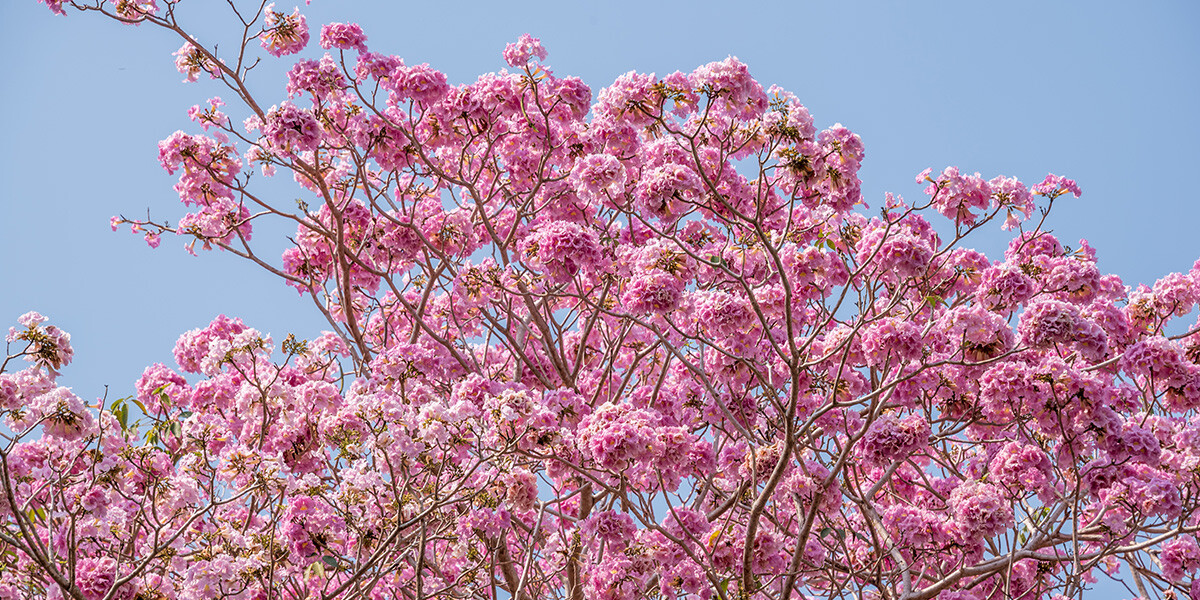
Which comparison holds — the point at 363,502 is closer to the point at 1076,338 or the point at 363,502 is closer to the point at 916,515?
the point at 916,515

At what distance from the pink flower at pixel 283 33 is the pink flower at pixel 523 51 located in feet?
4.84

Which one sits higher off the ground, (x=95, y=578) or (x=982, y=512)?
(x=982, y=512)

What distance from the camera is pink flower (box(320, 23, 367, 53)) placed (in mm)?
6629

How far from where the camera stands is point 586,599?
5.78m

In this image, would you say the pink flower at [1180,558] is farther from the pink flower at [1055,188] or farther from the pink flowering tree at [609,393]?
the pink flower at [1055,188]

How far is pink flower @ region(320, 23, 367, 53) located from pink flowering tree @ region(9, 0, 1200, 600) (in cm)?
2

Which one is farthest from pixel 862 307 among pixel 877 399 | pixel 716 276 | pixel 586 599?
pixel 586 599

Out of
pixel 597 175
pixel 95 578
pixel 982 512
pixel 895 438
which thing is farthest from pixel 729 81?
pixel 95 578

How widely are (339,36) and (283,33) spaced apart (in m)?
0.38

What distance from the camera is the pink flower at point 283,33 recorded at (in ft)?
21.5

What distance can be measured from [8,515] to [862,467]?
5.17 meters

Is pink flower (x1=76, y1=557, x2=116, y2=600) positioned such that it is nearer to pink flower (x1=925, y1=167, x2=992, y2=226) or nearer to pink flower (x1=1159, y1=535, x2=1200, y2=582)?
pink flower (x1=925, y1=167, x2=992, y2=226)

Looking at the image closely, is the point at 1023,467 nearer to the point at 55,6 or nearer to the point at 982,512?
the point at 982,512

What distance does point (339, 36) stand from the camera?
6.63 m
